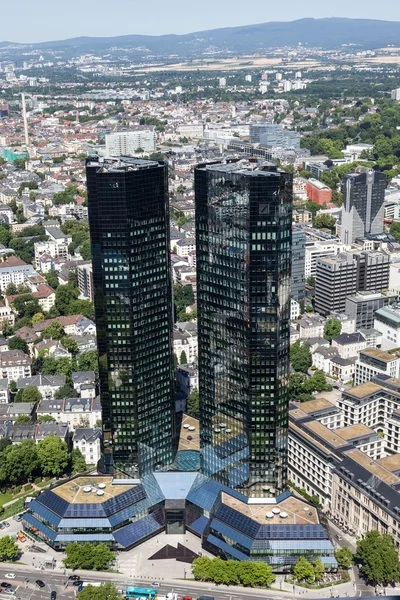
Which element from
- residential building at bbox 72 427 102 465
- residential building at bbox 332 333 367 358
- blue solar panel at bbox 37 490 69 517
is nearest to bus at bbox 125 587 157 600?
blue solar panel at bbox 37 490 69 517

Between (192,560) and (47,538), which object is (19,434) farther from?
(192,560)

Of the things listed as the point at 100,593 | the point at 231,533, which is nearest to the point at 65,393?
the point at 231,533

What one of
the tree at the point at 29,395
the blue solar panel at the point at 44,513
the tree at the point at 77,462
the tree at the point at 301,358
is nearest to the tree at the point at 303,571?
the blue solar panel at the point at 44,513

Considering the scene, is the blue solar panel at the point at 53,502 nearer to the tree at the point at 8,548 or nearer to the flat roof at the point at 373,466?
the tree at the point at 8,548

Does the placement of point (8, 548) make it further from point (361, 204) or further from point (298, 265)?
point (361, 204)

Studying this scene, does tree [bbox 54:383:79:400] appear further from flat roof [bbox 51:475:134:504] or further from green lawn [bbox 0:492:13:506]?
flat roof [bbox 51:475:134:504]
